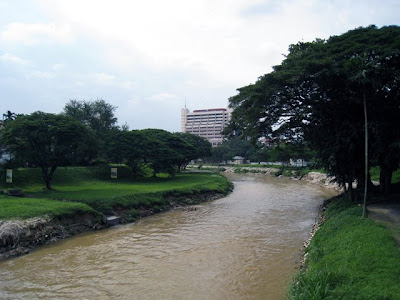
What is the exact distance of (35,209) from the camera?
50.6 ft

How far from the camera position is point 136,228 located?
1798 cm

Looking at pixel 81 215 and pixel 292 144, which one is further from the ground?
pixel 292 144

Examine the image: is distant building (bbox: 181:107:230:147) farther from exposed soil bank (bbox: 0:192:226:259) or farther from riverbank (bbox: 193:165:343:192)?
exposed soil bank (bbox: 0:192:226:259)

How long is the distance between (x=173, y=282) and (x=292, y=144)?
17.6 metres

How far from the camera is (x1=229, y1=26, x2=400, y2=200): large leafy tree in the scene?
50.8 feet

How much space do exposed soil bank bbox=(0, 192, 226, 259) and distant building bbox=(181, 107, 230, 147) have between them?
13520 centimetres

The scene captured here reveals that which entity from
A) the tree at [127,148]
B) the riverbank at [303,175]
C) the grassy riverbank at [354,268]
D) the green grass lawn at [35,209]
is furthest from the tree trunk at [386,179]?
the tree at [127,148]

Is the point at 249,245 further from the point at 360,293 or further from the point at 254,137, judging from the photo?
the point at 254,137

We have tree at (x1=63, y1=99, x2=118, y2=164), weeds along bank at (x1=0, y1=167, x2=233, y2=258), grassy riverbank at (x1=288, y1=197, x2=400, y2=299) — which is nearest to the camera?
grassy riverbank at (x1=288, y1=197, x2=400, y2=299)

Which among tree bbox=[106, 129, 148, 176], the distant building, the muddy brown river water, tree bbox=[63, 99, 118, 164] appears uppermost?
the distant building

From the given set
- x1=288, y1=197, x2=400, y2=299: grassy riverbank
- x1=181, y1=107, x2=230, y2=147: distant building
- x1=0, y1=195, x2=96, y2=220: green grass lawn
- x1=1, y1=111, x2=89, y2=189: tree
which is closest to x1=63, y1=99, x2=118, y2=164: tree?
x1=1, y1=111, x2=89, y2=189: tree

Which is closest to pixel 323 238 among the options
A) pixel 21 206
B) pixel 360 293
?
pixel 360 293

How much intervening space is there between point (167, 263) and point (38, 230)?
6862 mm

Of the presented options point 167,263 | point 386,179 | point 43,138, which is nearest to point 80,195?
point 43,138
